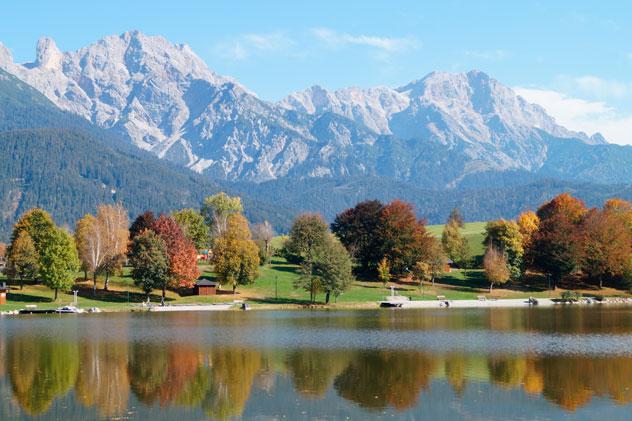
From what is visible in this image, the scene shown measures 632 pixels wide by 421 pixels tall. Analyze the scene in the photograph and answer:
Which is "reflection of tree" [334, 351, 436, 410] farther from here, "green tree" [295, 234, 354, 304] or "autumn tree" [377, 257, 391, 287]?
"autumn tree" [377, 257, 391, 287]

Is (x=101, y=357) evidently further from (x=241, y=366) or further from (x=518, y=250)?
(x=518, y=250)

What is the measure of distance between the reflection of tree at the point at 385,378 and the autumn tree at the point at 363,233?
3675 inches

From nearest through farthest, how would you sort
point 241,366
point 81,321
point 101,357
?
point 241,366 → point 101,357 → point 81,321

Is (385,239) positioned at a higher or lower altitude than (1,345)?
higher

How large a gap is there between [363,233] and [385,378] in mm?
111341

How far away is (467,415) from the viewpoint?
143ft

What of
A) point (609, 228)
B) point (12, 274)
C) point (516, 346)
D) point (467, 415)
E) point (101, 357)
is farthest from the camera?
point (609, 228)

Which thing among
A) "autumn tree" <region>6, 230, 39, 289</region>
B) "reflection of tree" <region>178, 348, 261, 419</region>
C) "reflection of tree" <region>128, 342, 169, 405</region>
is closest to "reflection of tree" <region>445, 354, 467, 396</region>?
"reflection of tree" <region>178, 348, 261, 419</region>

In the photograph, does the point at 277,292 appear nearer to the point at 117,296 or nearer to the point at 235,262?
the point at 235,262

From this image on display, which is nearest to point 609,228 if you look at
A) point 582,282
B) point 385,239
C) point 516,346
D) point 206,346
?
point 582,282

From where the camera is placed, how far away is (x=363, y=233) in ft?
546

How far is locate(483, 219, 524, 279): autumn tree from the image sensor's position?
160 metres

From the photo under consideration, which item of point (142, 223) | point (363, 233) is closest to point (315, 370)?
point (142, 223)

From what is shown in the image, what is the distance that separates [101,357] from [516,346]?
110 feet
